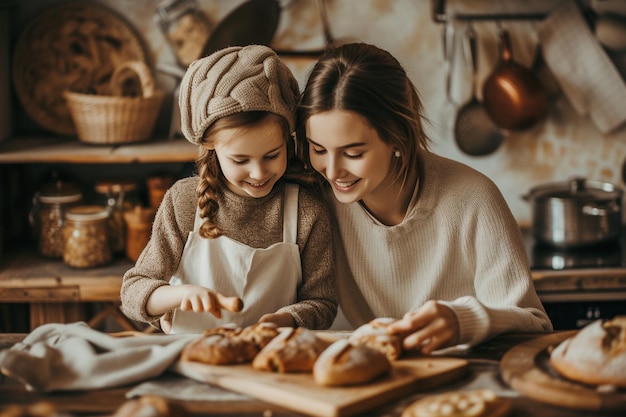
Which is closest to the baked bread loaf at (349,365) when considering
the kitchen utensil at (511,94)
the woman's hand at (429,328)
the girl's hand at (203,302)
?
the woman's hand at (429,328)

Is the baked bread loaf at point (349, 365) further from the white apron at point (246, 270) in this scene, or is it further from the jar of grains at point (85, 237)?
the jar of grains at point (85, 237)

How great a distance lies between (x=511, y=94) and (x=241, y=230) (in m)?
1.51

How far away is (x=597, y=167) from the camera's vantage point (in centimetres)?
315

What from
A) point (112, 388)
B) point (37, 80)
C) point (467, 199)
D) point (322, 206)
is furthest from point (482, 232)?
point (37, 80)

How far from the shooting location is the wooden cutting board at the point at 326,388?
118 cm

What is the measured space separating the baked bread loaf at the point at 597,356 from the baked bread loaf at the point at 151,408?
0.56 meters

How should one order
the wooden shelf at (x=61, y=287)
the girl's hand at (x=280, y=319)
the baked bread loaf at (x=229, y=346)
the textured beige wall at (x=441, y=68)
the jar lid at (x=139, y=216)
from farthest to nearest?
the textured beige wall at (x=441, y=68) → the jar lid at (x=139, y=216) → the wooden shelf at (x=61, y=287) → the girl's hand at (x=280, y=319) → the baked bread loaf at (x=229, y=346)

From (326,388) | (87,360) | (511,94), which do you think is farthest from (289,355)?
(511,94)

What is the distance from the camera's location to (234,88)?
1615mm

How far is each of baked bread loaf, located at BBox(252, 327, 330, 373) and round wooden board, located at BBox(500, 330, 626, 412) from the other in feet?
0.97

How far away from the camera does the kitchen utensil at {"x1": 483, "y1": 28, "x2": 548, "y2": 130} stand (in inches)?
117

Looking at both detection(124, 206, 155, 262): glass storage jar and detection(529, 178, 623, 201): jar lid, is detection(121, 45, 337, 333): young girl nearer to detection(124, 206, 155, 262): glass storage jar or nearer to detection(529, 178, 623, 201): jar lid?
detection(124, 206, 155, 262): glass storage jar

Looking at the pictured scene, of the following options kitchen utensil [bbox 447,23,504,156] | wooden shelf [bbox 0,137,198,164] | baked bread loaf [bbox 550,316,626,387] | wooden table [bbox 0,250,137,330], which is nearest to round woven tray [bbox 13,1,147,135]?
wooden shelf [bbox 0,137,198,164]

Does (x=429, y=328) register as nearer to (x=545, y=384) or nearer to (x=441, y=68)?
(x=545, y=384)
